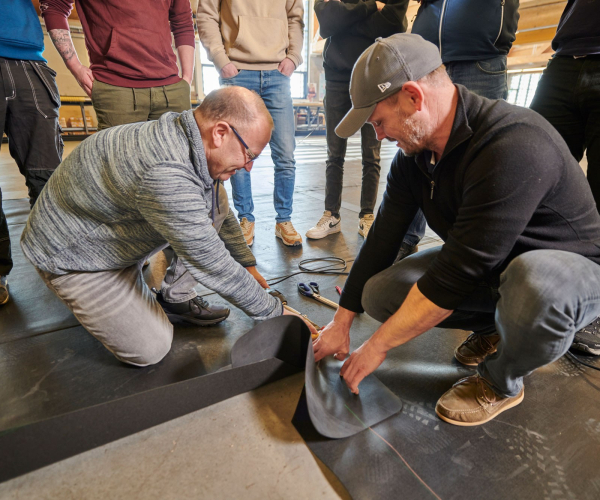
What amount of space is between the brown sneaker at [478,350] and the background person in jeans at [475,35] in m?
1.09

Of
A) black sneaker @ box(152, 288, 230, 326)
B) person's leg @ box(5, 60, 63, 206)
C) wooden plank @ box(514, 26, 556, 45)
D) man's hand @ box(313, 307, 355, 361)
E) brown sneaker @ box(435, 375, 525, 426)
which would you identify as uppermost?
wooden plank @ box(514, 26, 556, 45)

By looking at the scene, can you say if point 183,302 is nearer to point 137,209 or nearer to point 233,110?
point 137,209

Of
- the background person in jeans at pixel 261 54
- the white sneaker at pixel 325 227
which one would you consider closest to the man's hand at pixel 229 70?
the background person in jeans at pixel 261 54

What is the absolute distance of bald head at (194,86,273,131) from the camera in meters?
0.97

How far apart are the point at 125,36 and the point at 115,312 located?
121 cm

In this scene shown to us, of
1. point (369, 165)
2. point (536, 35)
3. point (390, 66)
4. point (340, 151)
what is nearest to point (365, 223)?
point (369, 165)

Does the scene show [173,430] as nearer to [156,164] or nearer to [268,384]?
[268,384]

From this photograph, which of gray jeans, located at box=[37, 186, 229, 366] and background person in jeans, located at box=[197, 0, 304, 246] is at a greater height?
background person in jeans, located at box=[197, 0, 304, 246]

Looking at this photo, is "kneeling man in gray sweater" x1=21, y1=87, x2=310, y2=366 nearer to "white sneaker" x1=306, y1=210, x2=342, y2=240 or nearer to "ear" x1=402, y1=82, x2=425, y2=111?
"ear" x1=402, y1=82, x2=425, y2=111

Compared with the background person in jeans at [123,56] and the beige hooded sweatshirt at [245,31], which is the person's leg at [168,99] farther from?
the beige hooded sweatshirt at [245,31]

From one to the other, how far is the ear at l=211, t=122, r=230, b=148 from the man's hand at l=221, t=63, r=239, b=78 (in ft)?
4.13

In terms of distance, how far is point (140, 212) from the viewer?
96 cm

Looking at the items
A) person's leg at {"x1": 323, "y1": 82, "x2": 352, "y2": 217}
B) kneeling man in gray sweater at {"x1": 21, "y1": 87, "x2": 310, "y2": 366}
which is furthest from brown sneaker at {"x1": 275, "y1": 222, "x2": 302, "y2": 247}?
kneeling man in gray sweater at {"x1": 21, "y1": 87, "x2": 310, "y2": 366}

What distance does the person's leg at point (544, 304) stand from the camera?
79 centimetres
